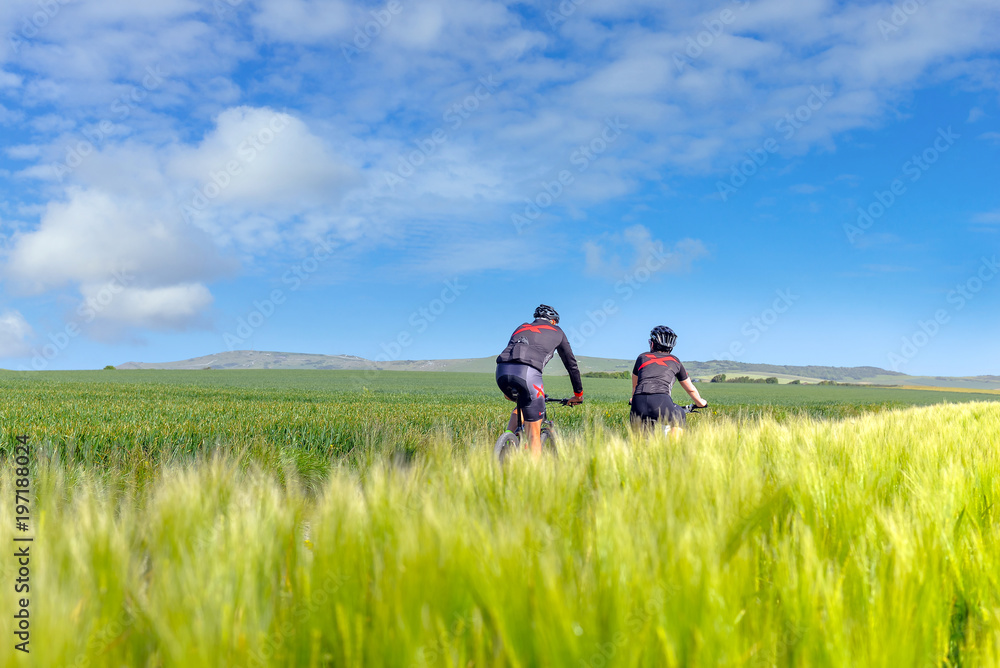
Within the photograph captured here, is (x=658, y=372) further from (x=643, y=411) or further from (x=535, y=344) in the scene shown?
(x=535, y=344)

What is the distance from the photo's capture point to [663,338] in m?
7.38

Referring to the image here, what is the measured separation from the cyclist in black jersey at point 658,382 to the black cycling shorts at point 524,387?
53.8 inches

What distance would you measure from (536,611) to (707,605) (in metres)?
0.40

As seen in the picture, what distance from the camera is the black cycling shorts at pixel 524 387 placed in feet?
21.1

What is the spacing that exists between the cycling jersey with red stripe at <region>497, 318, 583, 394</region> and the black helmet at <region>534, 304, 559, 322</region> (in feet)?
0.16

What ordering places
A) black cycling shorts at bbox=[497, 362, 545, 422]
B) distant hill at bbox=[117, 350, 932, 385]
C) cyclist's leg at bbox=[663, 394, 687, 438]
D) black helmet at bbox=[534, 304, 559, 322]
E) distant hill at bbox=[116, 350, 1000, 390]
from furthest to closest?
distant hill at bbox=[117, 350, 932, 385] < distant hill at bbox=[116, 350, 1000, 390] < cyclist's leg at bbox=[663, 394, 687, 438] < black helmet at bbox=[534, 304, 559, 322] < black cycling shorts at bbox=[497, 362, 545, 422]

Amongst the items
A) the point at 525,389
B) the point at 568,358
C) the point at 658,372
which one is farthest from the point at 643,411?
the point at 525,389

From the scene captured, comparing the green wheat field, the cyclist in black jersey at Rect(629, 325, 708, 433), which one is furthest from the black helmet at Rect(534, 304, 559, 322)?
the green wheat field

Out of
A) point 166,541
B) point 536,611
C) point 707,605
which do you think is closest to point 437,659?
point 536,611

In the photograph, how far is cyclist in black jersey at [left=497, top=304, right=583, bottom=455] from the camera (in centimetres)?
644

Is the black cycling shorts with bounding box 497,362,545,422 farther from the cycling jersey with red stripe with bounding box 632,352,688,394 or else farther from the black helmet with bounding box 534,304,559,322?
the cycling jersey with red stripe with bounding box 632,352,688,394

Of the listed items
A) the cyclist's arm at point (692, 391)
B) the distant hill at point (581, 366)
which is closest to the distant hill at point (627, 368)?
the distant hill at point (581, 366)

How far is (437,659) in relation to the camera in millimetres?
1225

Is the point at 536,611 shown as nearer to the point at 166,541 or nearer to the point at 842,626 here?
the point at 842,626
